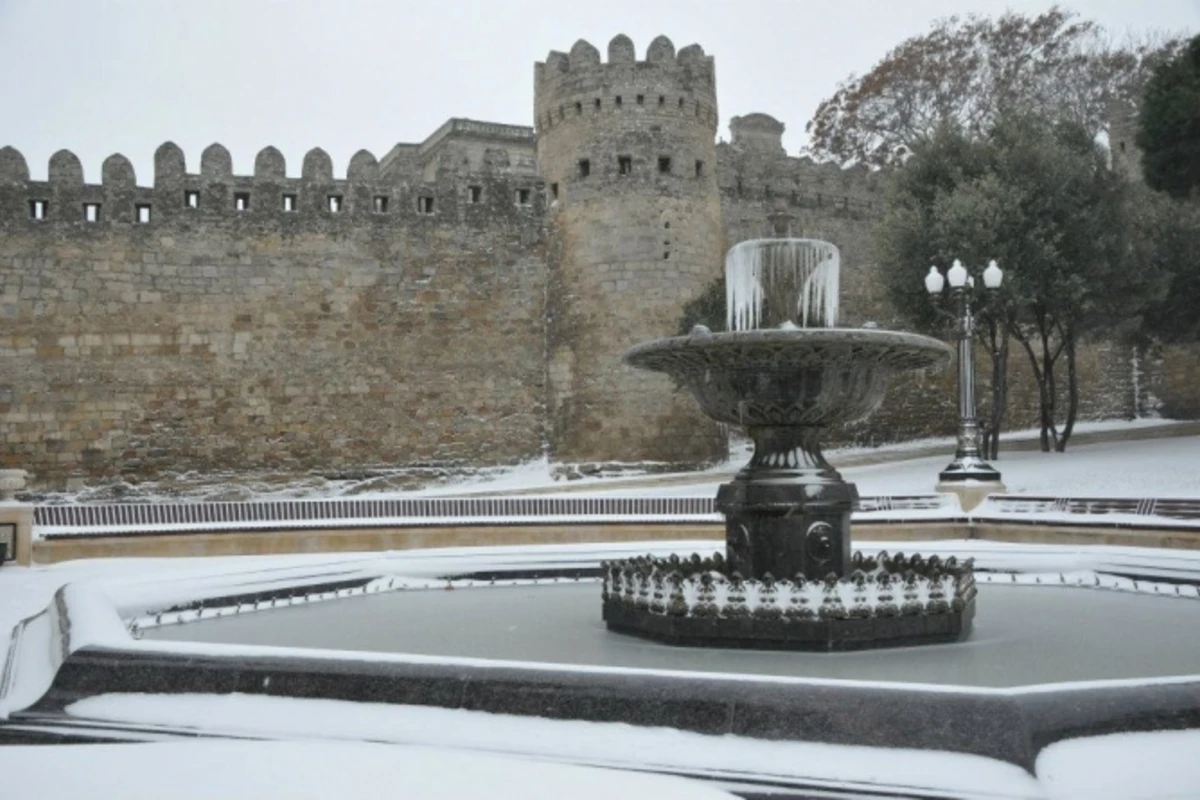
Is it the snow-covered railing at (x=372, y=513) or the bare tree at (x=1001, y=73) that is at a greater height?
the bare tree at (x=1001, y=73)

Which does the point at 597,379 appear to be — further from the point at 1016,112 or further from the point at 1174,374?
the point at 1174,374

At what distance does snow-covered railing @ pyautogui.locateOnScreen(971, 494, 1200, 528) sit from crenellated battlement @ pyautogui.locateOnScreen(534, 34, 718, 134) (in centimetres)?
1135

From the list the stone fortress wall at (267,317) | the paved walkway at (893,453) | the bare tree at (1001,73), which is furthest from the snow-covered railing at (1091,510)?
the bare tree at (1001,73)

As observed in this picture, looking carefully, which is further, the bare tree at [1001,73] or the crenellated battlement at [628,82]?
the bare tree at [1001,73]

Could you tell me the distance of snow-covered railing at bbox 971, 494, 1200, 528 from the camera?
11406mm

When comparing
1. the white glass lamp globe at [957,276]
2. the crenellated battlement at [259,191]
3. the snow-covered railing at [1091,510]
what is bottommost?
the snow-covered railing at [1091,510]

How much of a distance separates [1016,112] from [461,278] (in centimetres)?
1075

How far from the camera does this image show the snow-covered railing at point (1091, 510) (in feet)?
37.4

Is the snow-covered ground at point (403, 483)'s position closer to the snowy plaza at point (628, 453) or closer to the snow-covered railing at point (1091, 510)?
the snowy plaza at point (628, 453)

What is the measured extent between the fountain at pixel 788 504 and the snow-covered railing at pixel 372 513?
19.1ft

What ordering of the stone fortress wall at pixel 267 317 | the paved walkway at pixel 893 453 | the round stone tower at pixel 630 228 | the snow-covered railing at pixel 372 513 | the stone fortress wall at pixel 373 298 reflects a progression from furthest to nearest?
the round stone tower at pixel 630 228, the stone fortress wall at pixel 373 298, the stone fortress wall at pixel 267 317, the paved walkway at pixel 893 453, the snow-covered railing at pixel 372 513

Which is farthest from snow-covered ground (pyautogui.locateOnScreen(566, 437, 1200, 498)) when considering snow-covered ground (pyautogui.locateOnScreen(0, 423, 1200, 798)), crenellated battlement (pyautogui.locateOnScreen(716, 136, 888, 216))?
snow-covered ground (pyautogui.locateOnScreen(0, 423, 1200, 798))

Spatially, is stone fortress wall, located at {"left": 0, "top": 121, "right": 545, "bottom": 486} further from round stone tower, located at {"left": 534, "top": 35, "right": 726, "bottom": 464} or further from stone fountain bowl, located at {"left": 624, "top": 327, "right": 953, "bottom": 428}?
stone fountain bowl, located at {"left": 624, "top": 327, "right": 953, "bottom": 428}

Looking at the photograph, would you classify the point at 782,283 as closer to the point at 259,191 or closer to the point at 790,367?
the point at 790,367
